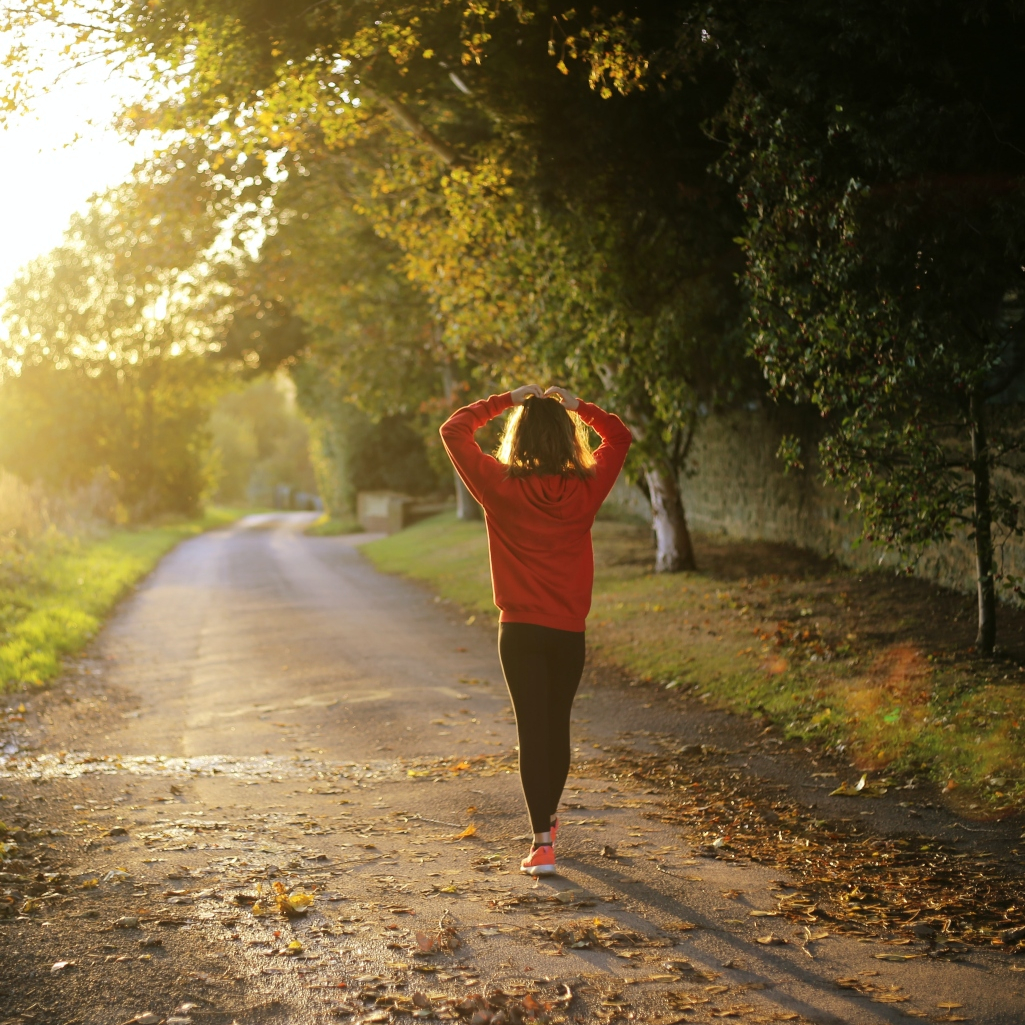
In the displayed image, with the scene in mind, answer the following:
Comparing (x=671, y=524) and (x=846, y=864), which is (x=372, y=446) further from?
(x=846, y=864)

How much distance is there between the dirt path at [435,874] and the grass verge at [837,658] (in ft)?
1.59

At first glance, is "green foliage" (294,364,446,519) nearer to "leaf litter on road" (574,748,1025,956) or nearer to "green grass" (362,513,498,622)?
"green grass" (362,513,498,622)

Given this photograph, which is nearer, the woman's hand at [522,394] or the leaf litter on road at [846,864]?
the leaf litter on road at [846,864]

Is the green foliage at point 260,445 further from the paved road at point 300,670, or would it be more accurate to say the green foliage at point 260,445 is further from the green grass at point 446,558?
the paved road at point 300,670

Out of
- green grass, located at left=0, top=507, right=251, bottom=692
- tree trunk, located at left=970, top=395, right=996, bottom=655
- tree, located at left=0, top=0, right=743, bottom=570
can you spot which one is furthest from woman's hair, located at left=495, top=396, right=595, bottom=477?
green grass, located at left=0, top=507, right=251, bottom=692

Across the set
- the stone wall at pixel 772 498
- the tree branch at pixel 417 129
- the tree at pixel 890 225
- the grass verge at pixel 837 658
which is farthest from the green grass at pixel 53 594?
the stone wall at pixel 772 498

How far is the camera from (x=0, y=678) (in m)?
11.3

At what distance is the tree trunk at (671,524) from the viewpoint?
16500 millimetres

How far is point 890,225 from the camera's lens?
8.23 metres

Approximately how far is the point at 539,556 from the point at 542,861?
1391 mm

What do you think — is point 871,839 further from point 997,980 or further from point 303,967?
point 303,967

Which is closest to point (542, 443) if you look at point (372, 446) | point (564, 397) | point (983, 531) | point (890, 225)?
point (564, 397)

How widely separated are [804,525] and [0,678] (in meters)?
10.1

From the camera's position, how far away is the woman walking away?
5.37 meters
